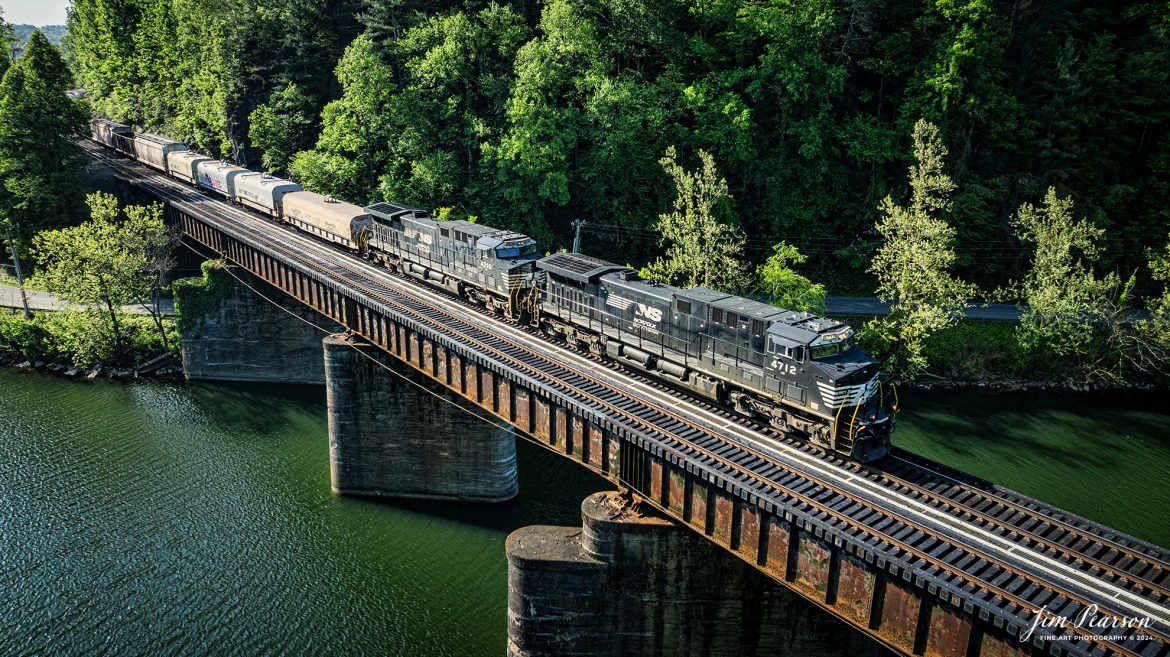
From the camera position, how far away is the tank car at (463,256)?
35797 millimetres

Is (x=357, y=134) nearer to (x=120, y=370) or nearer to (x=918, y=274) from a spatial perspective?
(x=120, y=370)

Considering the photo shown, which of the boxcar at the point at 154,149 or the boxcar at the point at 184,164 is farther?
the boxcar at the point at 154,149

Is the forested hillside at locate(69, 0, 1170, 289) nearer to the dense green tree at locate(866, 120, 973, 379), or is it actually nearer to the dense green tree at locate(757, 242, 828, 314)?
the dense green tree at locate(757, 242, 828, 314)

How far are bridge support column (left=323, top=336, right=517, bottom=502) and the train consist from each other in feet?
19.5

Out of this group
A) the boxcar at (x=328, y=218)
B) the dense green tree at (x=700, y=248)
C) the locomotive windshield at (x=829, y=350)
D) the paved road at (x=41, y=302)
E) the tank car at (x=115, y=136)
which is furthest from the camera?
the tank car at (x=115, y=136)

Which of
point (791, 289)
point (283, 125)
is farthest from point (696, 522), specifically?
point (283, 125)

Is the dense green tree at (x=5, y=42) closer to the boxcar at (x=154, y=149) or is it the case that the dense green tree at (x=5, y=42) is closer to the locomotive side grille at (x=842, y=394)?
the boxcar at (x=154, y=149)

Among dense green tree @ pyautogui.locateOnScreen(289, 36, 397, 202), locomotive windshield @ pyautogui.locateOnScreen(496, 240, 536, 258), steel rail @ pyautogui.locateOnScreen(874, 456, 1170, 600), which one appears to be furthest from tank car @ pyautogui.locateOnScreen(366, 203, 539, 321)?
steel rail @ pyautogui.locateOnScreen(874, 456, 1170, 600)

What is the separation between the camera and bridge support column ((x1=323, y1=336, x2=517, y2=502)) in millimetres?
36656

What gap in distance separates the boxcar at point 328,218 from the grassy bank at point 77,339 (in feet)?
41.3

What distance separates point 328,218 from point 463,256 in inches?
646

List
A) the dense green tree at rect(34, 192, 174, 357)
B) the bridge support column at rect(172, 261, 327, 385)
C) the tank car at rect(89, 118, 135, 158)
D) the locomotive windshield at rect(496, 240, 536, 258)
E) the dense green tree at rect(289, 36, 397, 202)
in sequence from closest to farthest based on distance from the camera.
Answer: the locomotive windshield at rect(496, 240, 536, 258) → the bridge support column at rect(172, 261, 327, 385) → the dense green tree at rect(34, 192, 174, 357) → the dense green tree at rect(289, 36, 397, 202) → the tank car at rect(89, 118, 135, 158)

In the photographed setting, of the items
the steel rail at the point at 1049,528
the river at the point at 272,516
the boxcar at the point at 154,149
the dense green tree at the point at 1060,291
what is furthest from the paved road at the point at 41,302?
the dense green tree at the point at 1060,291

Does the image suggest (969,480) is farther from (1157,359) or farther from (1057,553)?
(1157,359)
